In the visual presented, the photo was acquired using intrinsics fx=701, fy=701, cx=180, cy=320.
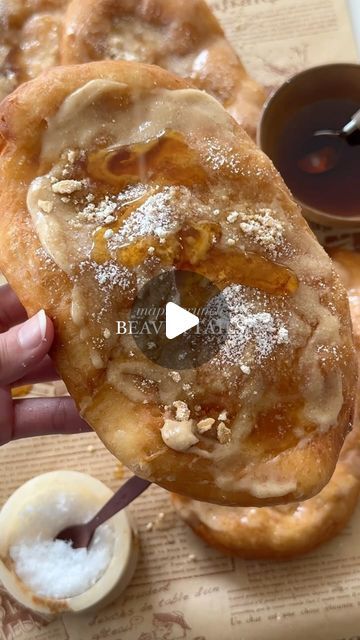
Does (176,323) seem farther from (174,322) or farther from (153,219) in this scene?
(153,219)

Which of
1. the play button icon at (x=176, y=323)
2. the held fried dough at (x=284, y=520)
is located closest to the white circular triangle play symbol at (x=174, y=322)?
the play button icon at (x=176, y=323)

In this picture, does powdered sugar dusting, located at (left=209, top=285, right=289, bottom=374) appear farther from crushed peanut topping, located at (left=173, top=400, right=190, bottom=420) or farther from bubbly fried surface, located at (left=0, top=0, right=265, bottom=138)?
bubbly fried surface, located at (left=0, top=0, right=265, bottom=138)

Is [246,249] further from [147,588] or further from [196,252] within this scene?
[147,588]

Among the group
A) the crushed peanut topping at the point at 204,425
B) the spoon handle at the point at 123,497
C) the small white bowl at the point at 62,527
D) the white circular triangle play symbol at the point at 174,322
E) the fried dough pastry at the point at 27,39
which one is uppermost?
the fried dough pastry at the point at 27,39

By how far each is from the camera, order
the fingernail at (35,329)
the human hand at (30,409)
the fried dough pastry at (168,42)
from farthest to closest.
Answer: the fried dough pastry at (168,42)
the human hand at (30,409)
the fingernail at (35,329)

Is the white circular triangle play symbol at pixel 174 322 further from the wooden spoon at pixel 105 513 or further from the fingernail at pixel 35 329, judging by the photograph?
the wooden spoon at pixel 105 513

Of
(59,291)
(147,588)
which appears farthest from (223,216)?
(147,588)

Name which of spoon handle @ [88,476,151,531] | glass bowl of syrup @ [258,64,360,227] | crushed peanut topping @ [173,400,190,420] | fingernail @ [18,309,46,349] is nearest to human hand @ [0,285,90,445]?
spoon handle @ [88,476,151,531]
